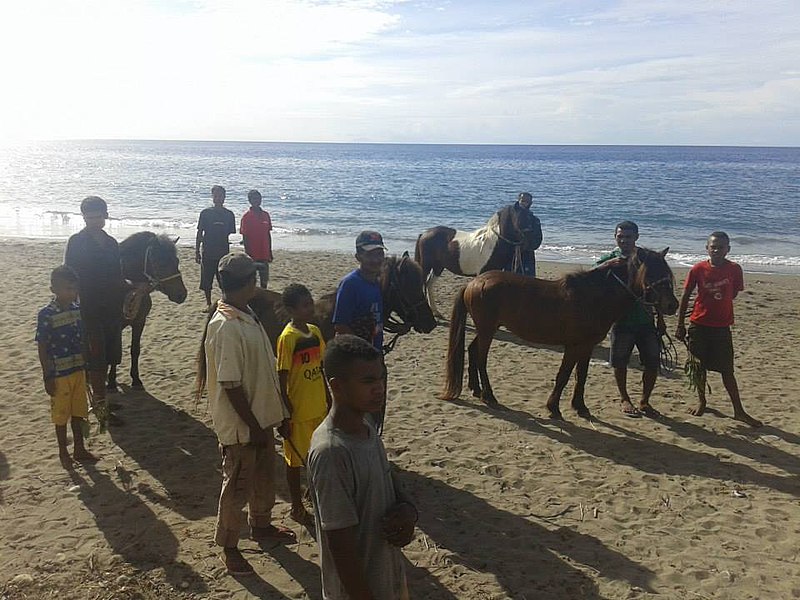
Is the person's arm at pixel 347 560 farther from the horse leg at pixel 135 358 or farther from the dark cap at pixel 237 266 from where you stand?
the horse leg at pixel 135 358

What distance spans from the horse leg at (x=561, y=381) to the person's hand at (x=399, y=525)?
477 centimetres

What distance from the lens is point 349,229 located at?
29297mm

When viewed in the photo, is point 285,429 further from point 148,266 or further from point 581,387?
point 581,387

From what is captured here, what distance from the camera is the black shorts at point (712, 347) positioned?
260 inches

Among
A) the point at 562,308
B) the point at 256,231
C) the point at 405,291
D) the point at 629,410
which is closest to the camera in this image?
the point at 405,291

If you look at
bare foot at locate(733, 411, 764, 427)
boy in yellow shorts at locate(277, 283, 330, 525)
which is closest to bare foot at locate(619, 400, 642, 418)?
bare foot at locate(733, 411, 764, 427)

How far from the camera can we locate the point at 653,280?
6.36 meters

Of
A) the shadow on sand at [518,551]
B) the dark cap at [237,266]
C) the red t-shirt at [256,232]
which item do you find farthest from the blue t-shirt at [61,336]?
the red t-shirt at [256,232]

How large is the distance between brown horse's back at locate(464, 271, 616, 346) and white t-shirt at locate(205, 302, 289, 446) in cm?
370

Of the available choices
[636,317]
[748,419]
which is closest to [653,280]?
[636,317]

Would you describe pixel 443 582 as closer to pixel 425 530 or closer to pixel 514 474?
pixel 425 530

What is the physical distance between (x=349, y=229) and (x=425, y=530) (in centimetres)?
2522

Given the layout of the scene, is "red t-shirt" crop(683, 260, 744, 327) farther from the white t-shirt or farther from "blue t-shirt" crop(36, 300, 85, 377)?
"blue t-shirt" crop(36, 300, 85, 377)

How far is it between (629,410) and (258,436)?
184 inches
